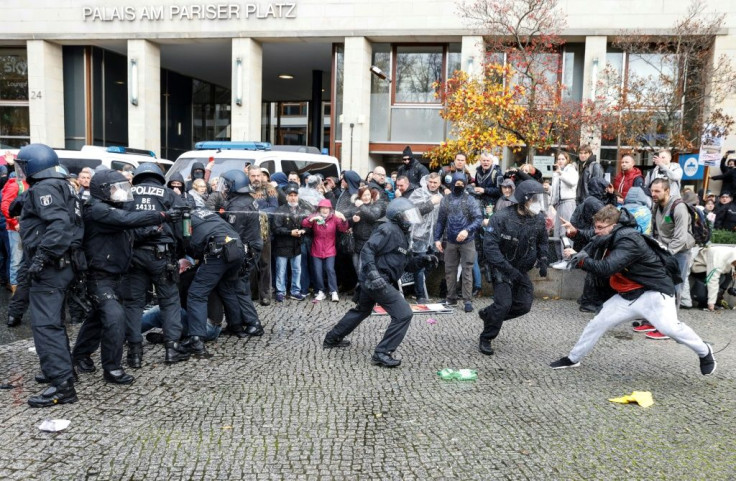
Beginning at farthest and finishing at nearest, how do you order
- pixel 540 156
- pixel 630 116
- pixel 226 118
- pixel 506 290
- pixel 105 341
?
1. pixel 226 118
2. pixel 540 156
3. pixel 630 116
4. pixel 506 290
5. pixel 105 341

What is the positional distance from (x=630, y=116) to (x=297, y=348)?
12.2 metres

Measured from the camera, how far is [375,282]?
20.5 ft

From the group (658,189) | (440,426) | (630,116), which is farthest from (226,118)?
(440,426)

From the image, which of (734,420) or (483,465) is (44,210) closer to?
(483,465)

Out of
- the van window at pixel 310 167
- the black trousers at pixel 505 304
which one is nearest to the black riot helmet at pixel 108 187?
the black trousers at pixel 505 304

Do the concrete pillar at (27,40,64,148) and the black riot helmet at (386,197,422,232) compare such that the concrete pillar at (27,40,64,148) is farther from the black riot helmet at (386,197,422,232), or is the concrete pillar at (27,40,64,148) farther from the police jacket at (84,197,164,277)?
the black riot helmet at (386,197,422,232)

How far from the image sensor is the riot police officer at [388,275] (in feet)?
20.7

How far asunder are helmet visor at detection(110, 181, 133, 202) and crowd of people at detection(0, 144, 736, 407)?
0.02 m

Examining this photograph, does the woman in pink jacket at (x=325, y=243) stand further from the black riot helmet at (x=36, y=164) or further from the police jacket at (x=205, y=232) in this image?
the black riot helmet at (x=36, y=164)

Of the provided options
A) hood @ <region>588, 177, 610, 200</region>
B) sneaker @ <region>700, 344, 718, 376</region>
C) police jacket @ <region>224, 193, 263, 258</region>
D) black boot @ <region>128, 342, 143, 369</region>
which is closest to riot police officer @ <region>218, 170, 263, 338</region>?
police jacket @ <region>224, 193, 263, 258</region>

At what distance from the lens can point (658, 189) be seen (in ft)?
27.0

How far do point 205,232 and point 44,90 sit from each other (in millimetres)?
18052

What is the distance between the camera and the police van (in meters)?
11.2

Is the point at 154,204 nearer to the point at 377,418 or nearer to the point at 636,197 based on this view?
the point at 377,418
